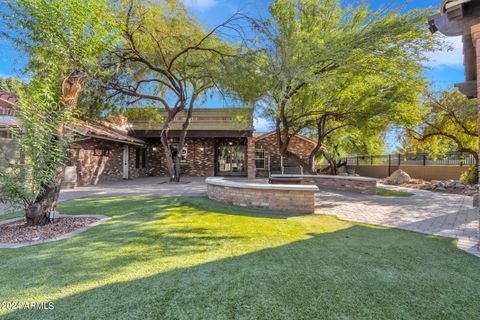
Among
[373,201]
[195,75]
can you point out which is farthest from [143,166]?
[373,201]

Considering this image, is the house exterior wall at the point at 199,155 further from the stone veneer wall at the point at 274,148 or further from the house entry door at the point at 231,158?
the house entry door at the point at 231,158

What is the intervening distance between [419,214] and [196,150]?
14318 millimetres

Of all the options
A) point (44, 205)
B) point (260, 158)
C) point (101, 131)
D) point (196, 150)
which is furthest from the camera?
point (260, 158)

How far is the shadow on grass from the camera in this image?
6.34ft

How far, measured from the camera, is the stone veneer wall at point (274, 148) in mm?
17688

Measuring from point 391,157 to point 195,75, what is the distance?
14.6m

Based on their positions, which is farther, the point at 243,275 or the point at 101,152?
the point at 101,152

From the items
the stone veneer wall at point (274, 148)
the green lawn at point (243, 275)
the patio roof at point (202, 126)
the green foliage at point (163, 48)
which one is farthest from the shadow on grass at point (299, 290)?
the stone veneer wall at point (274, 148)

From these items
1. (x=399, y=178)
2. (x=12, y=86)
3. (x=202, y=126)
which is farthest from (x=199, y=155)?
(x=399, y=178)

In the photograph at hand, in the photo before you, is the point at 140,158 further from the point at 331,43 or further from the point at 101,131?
the point at 331,43

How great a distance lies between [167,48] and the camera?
32.6 ft

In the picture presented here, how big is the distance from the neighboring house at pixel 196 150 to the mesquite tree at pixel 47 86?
7154 millimetres

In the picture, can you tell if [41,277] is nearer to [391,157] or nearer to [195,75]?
[195,75]

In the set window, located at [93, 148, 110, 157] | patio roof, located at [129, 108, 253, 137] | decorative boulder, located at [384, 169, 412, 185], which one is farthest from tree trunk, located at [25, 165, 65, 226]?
decorative boulder, located at [384, 169, 412, 185]
